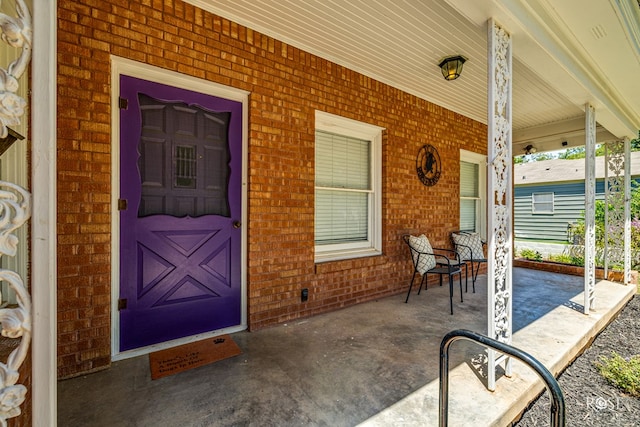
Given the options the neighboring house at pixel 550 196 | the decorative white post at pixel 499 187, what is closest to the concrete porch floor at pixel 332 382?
the decorative white post at pixel 499 187

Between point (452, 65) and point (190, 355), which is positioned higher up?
point (452, 65)

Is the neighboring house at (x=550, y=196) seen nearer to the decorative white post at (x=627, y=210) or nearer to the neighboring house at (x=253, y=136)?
the decorative white post at (x=627, y=210)

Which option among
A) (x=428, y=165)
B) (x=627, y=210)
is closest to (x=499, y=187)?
(x=428, y=165)

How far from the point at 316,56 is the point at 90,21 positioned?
2062mm

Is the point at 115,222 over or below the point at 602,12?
below

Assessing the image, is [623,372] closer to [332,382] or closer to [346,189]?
[332,382]

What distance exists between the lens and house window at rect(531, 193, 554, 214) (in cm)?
992

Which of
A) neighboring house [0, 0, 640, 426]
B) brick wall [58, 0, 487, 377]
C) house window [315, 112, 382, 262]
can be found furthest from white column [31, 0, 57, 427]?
house window [315, 112, 382, 262]

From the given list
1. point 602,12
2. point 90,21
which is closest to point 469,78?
point 602,12

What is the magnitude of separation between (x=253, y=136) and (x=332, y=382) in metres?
2.23

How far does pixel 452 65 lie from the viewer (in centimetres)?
327

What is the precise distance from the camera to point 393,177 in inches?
160

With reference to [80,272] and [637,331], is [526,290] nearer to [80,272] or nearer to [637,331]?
[637,331]

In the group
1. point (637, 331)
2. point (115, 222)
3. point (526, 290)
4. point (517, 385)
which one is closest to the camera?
point (517, 385)
